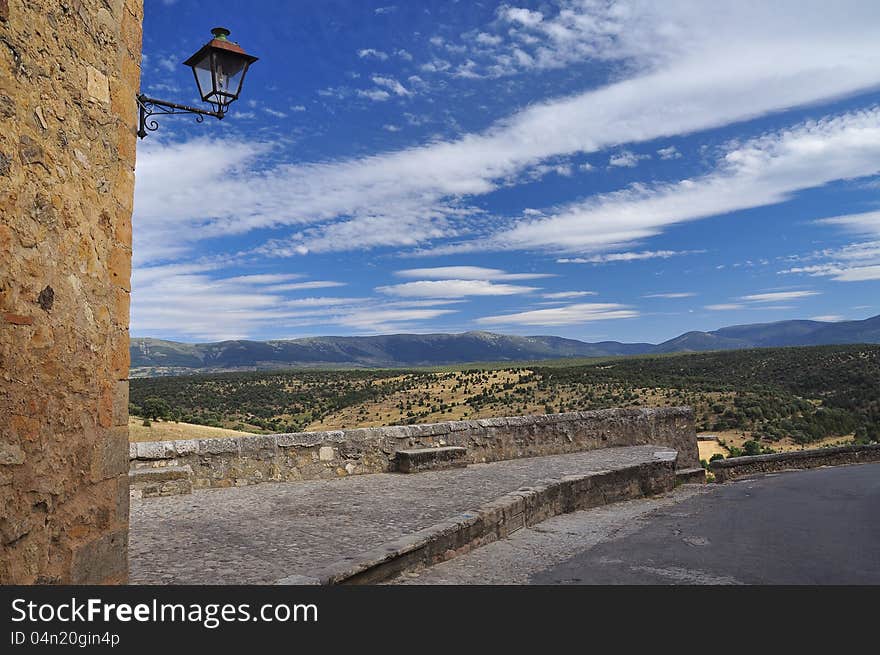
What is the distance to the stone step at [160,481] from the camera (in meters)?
8.16

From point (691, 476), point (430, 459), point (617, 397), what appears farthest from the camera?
point (617, 397)

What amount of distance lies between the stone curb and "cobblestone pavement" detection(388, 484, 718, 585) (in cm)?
11

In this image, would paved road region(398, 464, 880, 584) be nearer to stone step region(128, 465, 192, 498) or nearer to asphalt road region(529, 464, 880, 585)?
asphalt road region(529, 464, 880, 585)

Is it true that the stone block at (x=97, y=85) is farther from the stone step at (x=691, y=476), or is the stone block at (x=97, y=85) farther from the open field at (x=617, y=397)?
the open field at (x=617, y=397)

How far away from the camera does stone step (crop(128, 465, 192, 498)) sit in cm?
816

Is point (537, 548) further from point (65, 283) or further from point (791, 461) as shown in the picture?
point (791, 461)

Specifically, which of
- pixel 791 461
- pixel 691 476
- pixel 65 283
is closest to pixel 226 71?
pixel 65 283

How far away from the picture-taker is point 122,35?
3885mm

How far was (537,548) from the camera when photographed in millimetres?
6980

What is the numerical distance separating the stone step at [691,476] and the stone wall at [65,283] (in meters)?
12.4

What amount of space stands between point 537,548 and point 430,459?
408 centimetres

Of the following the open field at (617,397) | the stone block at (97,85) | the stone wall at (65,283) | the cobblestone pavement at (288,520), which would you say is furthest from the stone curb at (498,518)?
the open field at (617,397)
